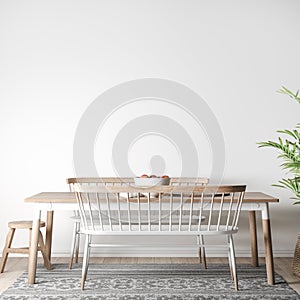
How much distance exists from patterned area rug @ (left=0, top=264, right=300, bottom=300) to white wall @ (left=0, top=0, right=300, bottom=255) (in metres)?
0.86

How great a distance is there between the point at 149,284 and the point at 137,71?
2139mm

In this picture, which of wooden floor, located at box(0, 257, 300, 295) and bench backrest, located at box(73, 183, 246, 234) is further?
wooden floor, located at box(0, 257, 300, 295)

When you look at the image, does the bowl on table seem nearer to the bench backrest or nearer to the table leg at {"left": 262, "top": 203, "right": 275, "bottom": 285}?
the bench backrest

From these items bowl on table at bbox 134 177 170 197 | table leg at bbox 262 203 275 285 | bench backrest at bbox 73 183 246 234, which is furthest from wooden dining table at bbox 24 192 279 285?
bowl on table at bbox 134 177 170 197

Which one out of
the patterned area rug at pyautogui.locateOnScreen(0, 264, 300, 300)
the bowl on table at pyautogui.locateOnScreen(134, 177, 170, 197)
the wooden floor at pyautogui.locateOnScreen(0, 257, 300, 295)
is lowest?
the patterned area rug at pyautogui.locateOnScreen(0, 264, 300, 300)

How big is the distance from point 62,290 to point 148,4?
112 inches

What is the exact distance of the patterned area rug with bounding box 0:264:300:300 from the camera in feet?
11.8

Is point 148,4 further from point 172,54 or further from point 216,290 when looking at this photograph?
point 216,290

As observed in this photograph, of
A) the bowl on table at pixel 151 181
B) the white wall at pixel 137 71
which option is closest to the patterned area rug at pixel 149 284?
the bowl on table at pixel 151 181

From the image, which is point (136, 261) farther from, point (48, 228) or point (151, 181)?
point (151, 181)

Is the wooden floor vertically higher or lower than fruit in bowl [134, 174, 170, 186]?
lower

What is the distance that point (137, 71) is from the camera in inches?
203

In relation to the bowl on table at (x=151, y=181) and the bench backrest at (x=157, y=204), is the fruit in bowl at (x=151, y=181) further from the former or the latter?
the bench backrest at (x=157, y=204)

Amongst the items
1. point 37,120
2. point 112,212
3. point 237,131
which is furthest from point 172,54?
point 112,212
